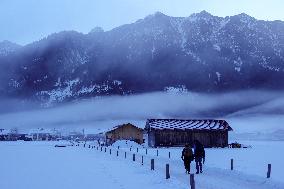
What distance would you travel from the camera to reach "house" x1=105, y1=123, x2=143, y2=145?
88812 mm

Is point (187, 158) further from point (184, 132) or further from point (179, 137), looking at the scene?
point (184, 132)

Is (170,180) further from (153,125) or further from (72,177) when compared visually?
(153,125)

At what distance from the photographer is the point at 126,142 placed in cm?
8075

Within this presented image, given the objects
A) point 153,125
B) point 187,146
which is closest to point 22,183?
point 187,146

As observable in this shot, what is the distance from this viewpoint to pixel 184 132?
66062mm

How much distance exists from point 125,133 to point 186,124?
24.0 metres

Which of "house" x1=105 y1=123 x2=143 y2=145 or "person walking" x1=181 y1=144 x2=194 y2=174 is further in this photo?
"house" x1=105 y1=123 x2=143 y2=145

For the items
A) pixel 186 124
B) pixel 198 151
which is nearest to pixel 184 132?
pixel 186 124

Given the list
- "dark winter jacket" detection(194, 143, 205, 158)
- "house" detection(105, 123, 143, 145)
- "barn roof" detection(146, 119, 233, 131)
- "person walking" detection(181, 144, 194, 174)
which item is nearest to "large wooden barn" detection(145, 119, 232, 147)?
"barn roof" detection(146, 119, 233, 131)

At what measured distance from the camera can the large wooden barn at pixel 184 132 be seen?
65750mm

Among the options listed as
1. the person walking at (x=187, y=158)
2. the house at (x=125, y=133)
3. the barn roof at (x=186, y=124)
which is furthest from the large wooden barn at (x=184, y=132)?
the person walking at (x=187, y=158)

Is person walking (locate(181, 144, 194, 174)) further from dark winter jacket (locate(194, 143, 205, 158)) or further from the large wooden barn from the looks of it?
the large wooden barn

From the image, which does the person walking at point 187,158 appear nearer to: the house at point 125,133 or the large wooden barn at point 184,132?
the large wooden barn at point 184,132

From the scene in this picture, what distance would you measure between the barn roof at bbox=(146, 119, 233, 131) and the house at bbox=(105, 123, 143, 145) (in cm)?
1948
